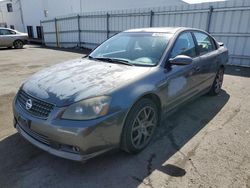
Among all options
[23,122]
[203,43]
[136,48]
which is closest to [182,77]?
[136,48]

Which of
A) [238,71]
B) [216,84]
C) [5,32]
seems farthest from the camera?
[5,32]

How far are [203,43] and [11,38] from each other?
15393 mm

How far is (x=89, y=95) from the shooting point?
2309 millimetres

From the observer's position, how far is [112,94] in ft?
7.73

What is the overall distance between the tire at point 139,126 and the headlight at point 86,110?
1.28ft

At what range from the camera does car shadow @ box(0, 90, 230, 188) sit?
2336 millimetres

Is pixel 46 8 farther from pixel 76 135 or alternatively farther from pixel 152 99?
pixel 76 135

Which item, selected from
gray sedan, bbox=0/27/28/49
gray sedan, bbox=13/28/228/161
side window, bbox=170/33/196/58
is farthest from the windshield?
A: gray sedan, bbox=0/27/28/49

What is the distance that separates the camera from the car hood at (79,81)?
235cm

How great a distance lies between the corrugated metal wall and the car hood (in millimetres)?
7067

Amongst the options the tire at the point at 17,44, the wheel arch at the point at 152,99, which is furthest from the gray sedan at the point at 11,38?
the wheel arch at the point at 152,99

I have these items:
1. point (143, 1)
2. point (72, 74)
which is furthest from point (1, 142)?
point (143, 1)

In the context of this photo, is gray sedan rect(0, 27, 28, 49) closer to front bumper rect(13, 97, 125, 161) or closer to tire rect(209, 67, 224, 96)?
tire rect(209, 67, 224, 96)

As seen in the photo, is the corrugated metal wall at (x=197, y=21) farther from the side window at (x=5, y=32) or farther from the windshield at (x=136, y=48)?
the windshield at (x=136, y=48)
